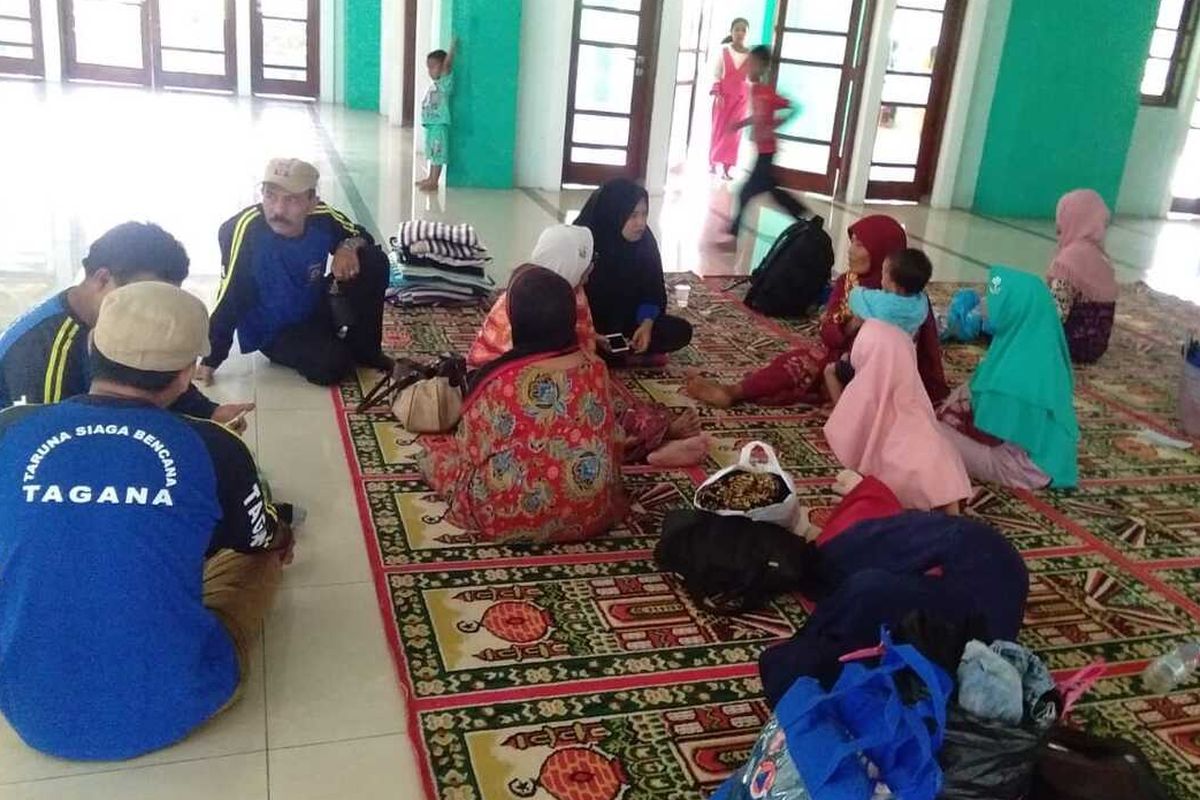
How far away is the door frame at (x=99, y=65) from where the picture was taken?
13.4 meters

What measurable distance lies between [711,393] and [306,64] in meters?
12.2

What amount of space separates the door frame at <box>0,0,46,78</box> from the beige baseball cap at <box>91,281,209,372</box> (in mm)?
13484

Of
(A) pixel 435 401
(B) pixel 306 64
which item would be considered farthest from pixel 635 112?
(B) pixel 306 64

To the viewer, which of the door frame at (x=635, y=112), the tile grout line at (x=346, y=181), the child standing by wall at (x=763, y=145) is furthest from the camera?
the door frame at (x=635, y=112)

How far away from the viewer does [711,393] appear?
4219 millimetres

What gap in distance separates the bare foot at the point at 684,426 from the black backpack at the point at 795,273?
1856 mm

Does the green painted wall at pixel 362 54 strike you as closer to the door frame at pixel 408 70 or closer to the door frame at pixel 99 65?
the door frame at pixel 408 70

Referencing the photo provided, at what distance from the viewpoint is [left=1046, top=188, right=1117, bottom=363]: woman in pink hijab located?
5.07 m

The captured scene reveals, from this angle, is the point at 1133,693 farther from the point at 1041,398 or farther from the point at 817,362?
the point at 817,362

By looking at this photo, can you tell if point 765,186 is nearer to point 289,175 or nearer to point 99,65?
point 289,175

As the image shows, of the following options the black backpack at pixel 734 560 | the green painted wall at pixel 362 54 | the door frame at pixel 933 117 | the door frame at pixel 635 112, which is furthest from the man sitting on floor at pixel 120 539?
the green painted wall at pixel 362 54

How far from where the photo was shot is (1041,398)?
3.58 m

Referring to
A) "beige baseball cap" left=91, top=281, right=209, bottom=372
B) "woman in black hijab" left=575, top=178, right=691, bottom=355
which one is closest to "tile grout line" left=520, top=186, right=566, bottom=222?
"woman in black hijab" left=575, top=178, right=691, bottom=355

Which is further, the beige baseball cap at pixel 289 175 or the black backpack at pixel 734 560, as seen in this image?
the beige baseball cap at pixel 289 175
